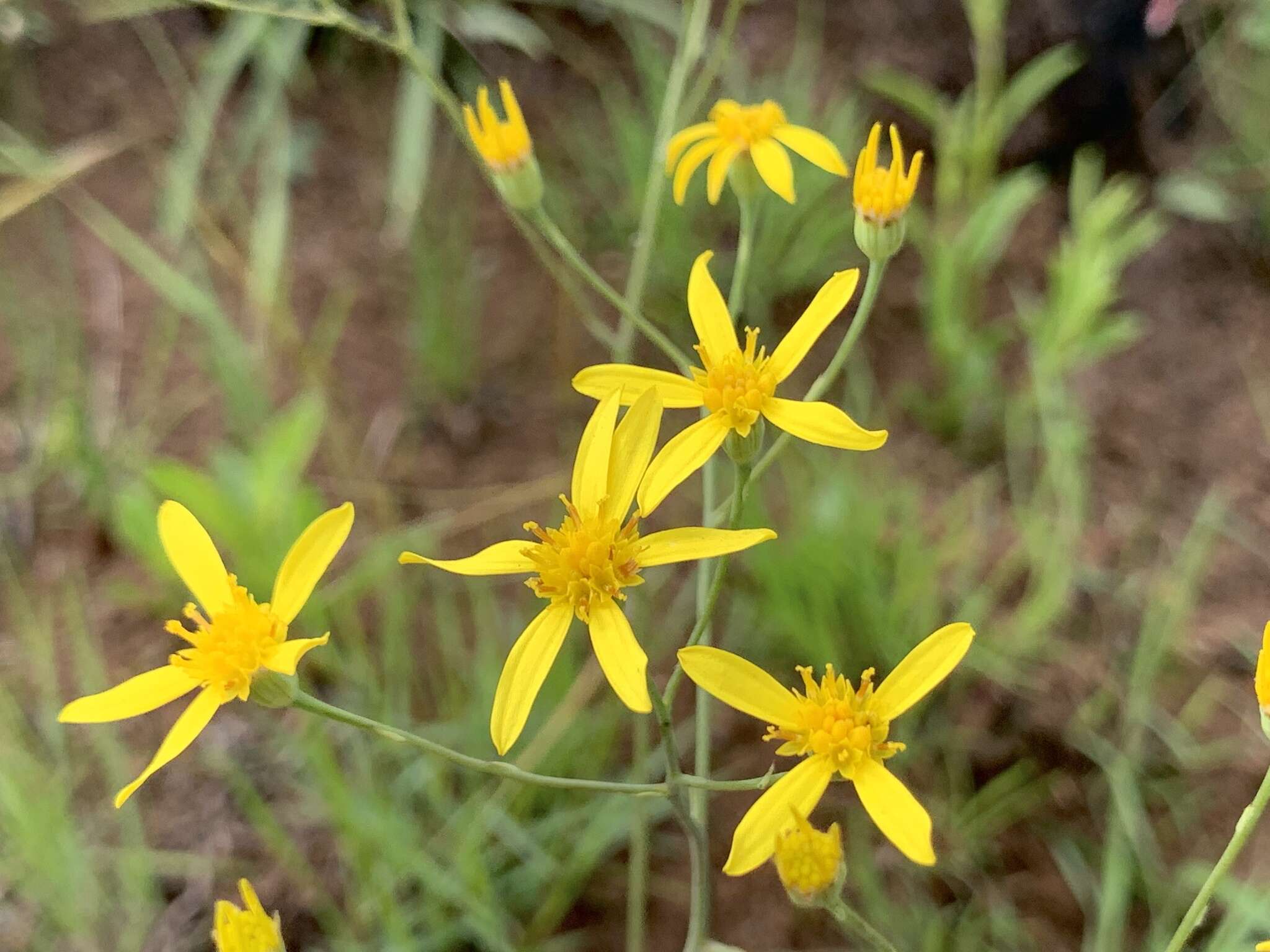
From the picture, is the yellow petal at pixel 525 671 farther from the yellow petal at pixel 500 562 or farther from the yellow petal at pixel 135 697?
the yellow petal at pixel 135 697

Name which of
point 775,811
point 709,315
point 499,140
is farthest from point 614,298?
point 775,811

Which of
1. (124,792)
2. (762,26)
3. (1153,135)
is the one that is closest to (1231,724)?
(1153,135)

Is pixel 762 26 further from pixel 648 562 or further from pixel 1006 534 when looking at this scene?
pixel 648 562

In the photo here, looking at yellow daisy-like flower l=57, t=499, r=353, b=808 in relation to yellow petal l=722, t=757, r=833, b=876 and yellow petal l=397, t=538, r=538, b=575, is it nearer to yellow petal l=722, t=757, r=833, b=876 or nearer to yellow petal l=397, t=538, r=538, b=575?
yellow petal l=397, t=538, r=538, b=575

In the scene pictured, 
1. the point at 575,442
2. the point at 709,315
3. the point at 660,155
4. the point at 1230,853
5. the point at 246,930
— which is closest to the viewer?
the point at 1230,853

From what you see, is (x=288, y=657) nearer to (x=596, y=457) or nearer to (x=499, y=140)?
(x=596, y=457)

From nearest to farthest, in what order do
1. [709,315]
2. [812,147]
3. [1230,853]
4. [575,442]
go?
[1230,853]
[709,315]
[812,147]
[575,442]

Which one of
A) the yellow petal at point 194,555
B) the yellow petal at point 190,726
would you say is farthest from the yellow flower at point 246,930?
the yellow petal at point 194,555
